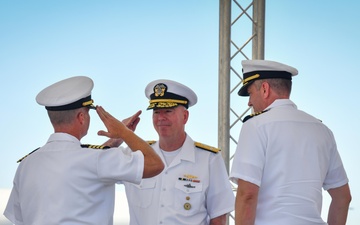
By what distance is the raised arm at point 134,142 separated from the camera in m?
2.26

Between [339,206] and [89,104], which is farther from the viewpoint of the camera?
[339,206]

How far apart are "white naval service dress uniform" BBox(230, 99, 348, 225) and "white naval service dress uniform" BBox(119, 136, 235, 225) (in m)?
0.63

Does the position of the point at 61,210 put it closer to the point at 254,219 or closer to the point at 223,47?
the point at 254,219

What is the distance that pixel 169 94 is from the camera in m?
3.33

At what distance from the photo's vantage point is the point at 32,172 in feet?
7.68

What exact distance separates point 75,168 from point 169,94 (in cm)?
115

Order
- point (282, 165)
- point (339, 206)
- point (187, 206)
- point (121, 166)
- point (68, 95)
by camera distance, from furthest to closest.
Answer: point (187, 206) < point (339, 206) < point (282, 165) < point (68, 95) < point (121, 166)

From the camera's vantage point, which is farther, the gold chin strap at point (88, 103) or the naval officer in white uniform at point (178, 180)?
the naval officer in white uniform at point (178, 180)

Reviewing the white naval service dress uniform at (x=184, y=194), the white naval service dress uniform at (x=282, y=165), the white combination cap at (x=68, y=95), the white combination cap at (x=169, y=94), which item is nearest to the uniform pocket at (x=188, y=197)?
the white naval service dress uniform at (x=184, y=194)

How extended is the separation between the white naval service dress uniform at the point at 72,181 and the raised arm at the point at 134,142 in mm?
30

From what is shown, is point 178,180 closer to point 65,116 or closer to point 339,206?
point 339,206

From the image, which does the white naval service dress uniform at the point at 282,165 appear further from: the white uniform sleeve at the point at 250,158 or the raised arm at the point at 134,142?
the raised arm at the point at 134,142

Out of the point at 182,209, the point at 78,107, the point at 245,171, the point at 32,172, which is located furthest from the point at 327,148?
the point at 32,172

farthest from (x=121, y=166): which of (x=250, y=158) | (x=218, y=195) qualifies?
(x=218, y=195)
